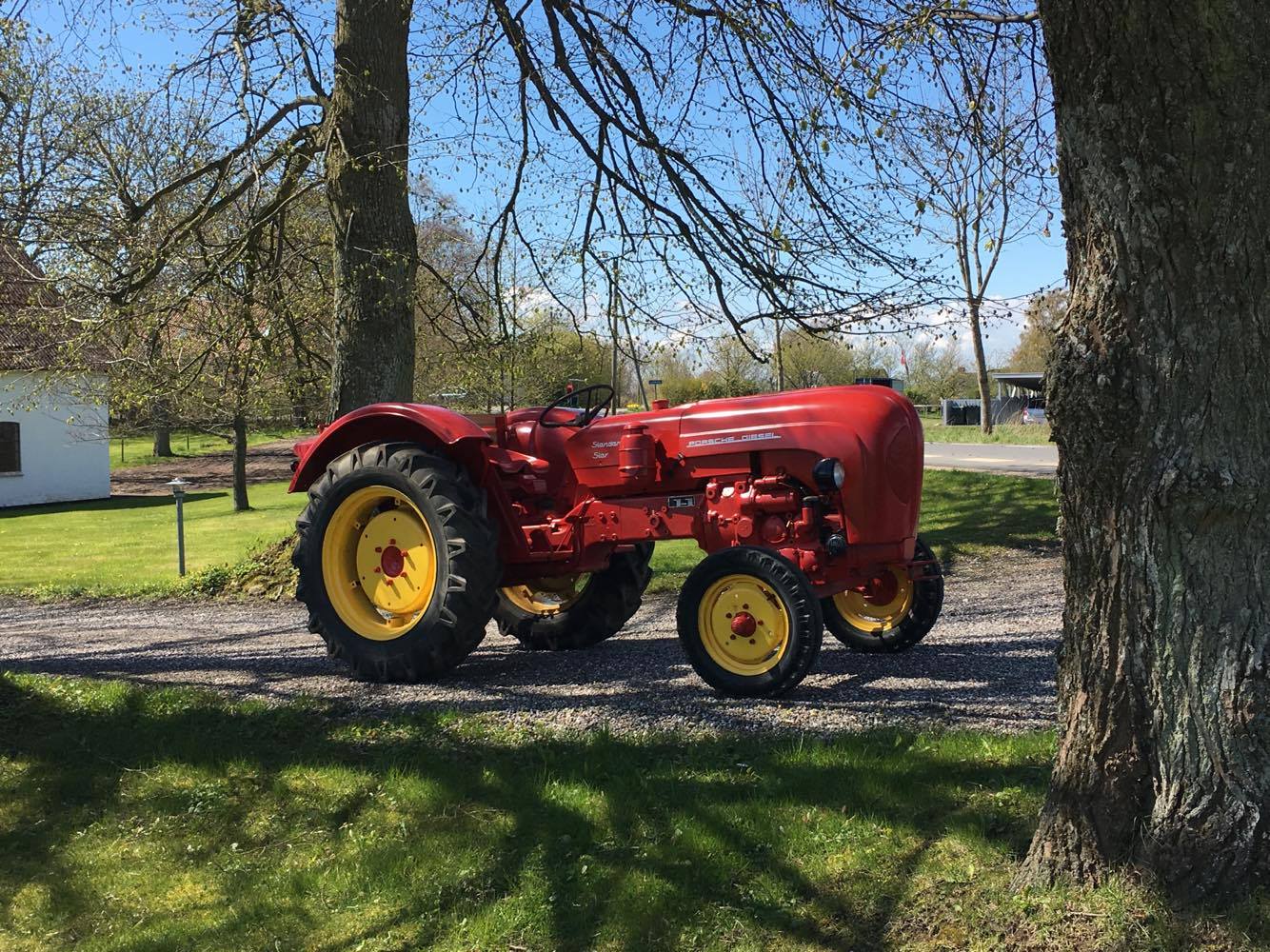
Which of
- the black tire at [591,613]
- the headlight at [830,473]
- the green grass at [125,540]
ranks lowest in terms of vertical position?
the green grass at [125,540]

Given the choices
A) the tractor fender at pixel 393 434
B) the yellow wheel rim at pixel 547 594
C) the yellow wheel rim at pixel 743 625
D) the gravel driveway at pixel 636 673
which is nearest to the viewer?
the gravel driveway at pixel 636 673

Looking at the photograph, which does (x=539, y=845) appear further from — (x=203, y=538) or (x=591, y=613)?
(x=203, y=538)

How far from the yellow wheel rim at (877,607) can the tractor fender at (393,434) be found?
7.12 ft

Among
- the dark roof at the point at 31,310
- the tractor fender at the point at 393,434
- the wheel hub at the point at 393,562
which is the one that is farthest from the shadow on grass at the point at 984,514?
the dark roof at the point at 31,310

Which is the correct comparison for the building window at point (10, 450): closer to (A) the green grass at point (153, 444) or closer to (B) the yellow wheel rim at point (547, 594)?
(A) the green grass at point (153, 444)

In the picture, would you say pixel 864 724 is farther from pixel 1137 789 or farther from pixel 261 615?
pixel 261 615

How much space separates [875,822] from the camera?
138 inches

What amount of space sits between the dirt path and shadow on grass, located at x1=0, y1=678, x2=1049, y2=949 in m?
25.7

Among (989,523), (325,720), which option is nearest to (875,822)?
(325,720)

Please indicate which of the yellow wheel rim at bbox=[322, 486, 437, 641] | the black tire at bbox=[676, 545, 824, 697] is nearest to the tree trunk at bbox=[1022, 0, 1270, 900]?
the black tire at bbox=[676, 545, 824, 697]

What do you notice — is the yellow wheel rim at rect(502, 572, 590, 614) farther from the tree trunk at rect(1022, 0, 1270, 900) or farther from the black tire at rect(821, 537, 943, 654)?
the tree trunk at rect(1022, 0, 1270, 900)

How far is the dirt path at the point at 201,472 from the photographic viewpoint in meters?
29.8

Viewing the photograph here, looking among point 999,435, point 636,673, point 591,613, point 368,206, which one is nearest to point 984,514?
point 591,613

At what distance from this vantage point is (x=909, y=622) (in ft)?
20.1
